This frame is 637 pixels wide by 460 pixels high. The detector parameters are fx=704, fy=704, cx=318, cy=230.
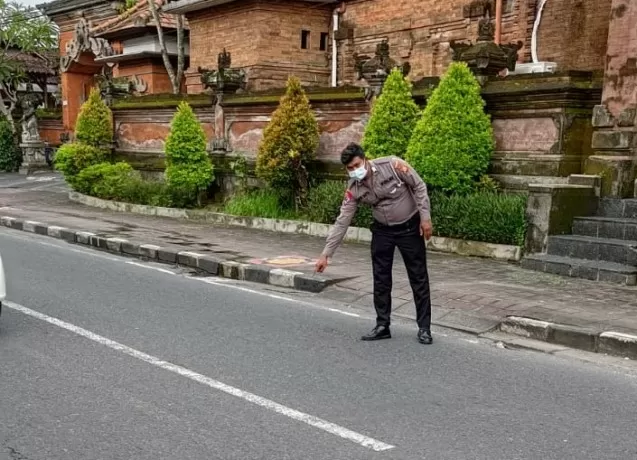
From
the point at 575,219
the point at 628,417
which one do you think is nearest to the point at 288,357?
the point at 628,417

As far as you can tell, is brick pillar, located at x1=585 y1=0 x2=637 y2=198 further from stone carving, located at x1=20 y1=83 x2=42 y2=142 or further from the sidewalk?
stone carving, located at x1=20 y1=83 x2=42 y2=142

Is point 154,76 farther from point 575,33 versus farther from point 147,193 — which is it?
point 575,33

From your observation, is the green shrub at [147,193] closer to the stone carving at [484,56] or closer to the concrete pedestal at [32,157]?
the stone carving at [484,56]

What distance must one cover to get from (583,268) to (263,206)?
757cm

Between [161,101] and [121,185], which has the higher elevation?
[161,101]

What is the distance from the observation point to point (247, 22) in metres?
20.0

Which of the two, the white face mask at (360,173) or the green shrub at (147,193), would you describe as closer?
the white face mask at (360,173)

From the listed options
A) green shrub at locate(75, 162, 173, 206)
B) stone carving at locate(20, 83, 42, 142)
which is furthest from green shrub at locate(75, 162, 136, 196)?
stone carving at locate(20, 83, 42, 142)

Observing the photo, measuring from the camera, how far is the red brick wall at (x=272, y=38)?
19750 millimetres

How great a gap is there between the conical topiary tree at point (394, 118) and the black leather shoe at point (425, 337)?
19.7 feet

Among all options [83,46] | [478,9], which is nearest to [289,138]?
[478,9]

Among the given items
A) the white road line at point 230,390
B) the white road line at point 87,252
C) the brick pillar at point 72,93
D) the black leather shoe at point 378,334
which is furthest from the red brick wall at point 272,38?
the black leather shoe at point 378,334

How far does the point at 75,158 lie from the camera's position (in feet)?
65.0

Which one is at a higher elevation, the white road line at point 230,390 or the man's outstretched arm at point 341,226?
the man's outstretched arm at point 341,226
